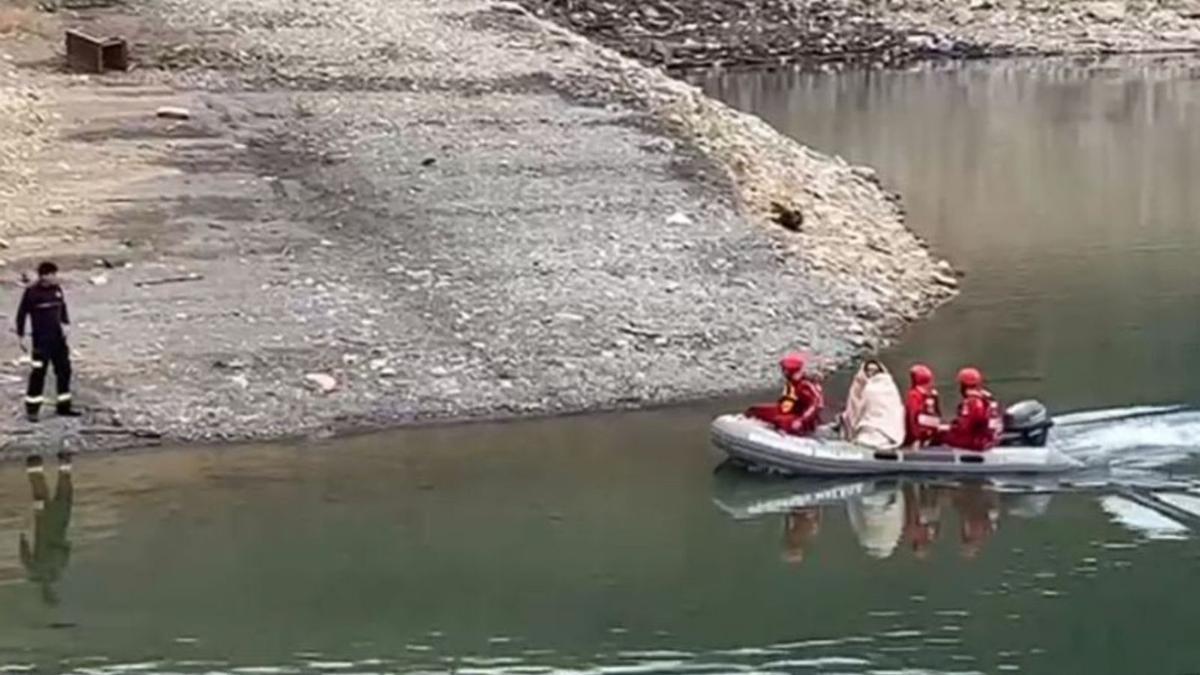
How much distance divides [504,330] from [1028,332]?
6.14 m

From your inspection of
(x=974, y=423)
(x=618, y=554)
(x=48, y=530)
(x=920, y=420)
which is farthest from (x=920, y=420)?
(x=48, y=530)

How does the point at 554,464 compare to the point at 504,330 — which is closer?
the point at 554,464

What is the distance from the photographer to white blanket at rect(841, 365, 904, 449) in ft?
64.0

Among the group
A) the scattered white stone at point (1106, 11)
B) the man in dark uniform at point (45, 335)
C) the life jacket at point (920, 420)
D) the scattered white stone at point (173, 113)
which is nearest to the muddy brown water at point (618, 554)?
the life jacket at point (920, 420)

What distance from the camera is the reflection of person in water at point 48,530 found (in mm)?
17547

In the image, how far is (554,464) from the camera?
20.4 metres

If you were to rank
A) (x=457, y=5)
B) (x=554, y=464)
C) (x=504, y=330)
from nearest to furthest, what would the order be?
(x=554, y=464) → (x=504, y=330) → (x=457, y=5)

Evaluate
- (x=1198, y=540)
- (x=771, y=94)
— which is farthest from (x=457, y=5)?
(x=1198, y=540)

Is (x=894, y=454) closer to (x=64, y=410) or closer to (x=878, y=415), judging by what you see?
(x=878, y=415)

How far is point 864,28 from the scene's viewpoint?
195 feet

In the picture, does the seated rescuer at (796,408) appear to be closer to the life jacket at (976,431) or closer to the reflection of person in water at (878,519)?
the reflection of person in water at (878,519)

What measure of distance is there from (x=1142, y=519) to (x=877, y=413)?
255 centimetres

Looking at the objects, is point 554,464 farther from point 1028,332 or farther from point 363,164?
point 363,164

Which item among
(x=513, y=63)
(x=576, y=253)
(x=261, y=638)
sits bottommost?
(x=261, y=638)
